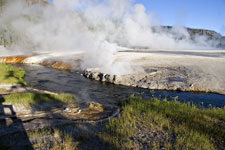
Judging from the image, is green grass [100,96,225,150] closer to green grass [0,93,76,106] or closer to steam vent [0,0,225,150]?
steam vent [0,0,225,150]

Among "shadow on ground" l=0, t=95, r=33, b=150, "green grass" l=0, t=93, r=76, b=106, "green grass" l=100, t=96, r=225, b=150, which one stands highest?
"green grass" l=0, t=93, r=76, b=106

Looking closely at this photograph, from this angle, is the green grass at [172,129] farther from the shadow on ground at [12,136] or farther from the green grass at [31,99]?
the green grass at [31,99]

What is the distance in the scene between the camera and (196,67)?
17766 millimetres

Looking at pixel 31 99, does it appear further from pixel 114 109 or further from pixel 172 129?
pixel 172 129

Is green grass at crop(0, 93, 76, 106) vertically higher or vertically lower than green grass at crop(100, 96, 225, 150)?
higher

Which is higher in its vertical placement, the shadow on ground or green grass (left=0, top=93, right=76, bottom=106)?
green grass (left=0, top=93, right=76, bottom=106)

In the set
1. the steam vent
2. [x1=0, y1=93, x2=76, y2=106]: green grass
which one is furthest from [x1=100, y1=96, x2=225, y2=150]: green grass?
[x1=0, y1=93, x2=76, y2=106]: green grass

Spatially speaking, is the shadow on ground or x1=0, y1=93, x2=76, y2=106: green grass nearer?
the shadow on ground

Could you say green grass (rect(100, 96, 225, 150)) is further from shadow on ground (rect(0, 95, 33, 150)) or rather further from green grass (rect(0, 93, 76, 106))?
green grass (rect(0, 93, 76, 106))

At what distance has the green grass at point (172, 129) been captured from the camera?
14.3 ft

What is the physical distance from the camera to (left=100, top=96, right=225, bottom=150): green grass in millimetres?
4355

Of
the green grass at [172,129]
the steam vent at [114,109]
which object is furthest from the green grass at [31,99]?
the green grass at [172,129]

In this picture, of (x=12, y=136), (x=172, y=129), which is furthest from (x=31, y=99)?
(x=172, y=129)

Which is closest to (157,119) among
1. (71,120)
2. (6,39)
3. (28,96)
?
(71,120)
